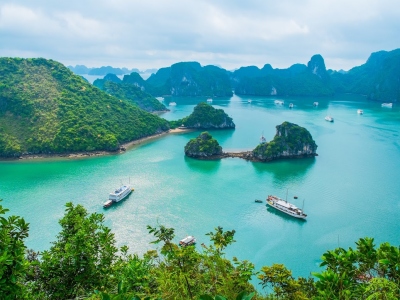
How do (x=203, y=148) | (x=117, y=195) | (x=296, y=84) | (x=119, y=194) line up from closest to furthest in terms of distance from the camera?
(x=117, y=195) → (x=119, y=194) → (x=203, y=148) → (x=296, y=84)

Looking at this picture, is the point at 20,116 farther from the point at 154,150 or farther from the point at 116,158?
the point at 154,150

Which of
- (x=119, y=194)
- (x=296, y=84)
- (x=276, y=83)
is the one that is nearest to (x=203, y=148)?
(x=119, y=194)

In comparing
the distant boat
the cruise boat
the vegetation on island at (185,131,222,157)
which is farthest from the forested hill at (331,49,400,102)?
the distant boat

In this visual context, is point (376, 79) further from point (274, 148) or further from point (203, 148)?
point (203, 148)

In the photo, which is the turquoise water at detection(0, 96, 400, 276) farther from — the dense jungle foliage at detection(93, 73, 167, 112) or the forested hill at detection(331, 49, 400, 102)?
the forested hill at detection(331, 49, 400, 102)

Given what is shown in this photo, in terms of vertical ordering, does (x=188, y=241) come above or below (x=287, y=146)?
below

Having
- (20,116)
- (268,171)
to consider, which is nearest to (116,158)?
(20,116)

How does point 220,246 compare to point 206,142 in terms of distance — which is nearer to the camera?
point 220,246
